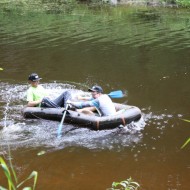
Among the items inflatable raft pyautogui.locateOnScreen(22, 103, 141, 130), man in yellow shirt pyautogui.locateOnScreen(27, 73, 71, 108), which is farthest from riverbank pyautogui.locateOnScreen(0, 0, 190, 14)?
inflatable raft pyautogui.locateOnScreen(22, 103, 141, 130)

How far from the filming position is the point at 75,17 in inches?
1080

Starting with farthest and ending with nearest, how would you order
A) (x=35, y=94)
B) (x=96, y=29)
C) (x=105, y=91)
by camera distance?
(x=96, y=29), (x=105, y=91), (x=35, y=94)

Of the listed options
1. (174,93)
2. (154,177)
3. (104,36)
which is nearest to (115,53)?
(104,36)

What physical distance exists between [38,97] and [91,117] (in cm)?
181

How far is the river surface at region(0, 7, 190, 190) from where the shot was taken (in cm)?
702

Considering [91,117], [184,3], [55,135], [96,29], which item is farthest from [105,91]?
[184,3]

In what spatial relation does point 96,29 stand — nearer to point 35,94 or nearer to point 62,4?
point 62,4

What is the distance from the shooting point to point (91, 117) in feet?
29.3

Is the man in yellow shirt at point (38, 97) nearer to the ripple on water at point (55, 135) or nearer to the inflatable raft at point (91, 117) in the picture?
the inflatable raft at point (91, 117)

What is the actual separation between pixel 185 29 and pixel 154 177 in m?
17.7

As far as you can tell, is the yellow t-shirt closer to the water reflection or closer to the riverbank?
the water reflection

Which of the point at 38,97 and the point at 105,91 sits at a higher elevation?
the point at 38,97

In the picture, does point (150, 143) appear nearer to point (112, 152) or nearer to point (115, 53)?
point (112, 152)

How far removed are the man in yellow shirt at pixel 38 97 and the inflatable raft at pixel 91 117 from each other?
18 cm
